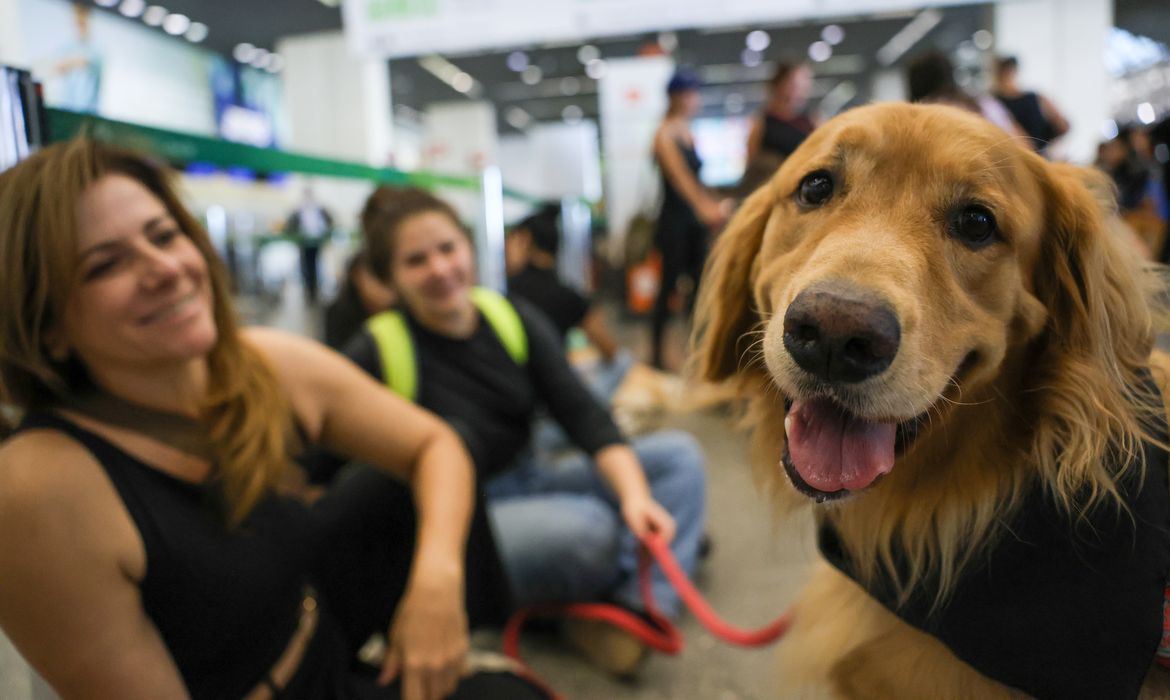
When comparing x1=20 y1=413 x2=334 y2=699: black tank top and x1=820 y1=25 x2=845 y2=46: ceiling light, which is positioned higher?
x1=820 y1=25 x2=845 y2=46: ceiling light

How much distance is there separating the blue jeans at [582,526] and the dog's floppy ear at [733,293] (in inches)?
31.4

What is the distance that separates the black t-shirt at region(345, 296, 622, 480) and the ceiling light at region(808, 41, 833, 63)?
12.9 m

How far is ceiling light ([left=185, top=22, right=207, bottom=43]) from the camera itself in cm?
405

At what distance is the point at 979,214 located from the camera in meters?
1.15

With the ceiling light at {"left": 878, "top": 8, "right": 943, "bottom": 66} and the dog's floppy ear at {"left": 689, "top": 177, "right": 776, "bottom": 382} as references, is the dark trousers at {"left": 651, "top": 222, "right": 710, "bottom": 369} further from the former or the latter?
the ceiling light at {"left": 878, "top": 8, "right": 943, "bottom": 66}

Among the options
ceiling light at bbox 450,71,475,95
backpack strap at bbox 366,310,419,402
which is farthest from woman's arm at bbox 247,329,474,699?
ceiling light at bbox 450,71,475,95

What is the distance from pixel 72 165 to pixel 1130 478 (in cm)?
158

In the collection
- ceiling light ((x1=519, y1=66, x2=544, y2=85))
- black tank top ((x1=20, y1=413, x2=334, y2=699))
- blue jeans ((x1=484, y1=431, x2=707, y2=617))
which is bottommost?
blue jeans ((x1=484, y1=431, x2=707, y2=617))

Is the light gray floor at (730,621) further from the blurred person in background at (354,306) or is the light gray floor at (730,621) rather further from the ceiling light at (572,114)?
the ceiling light at (572,114)

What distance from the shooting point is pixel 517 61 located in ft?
44.9

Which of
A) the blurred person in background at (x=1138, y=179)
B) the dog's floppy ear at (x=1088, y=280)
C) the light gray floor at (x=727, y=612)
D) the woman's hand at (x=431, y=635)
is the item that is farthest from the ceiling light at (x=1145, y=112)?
the woman's hand at (x=431, y=635)

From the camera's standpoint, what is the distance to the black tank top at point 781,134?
426cm

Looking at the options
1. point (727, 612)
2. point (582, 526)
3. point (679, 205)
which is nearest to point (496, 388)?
point (582, 526)

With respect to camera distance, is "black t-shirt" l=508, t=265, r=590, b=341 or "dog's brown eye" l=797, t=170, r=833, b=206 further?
"black t-shirt" l=508, t=265, r=590, b=341
